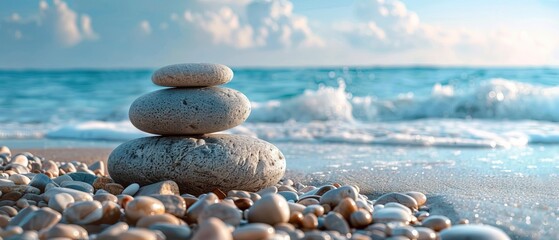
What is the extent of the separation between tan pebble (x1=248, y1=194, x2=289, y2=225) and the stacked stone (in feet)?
3.47

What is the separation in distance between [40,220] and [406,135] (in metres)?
5.86

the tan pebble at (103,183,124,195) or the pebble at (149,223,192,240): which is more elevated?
the pebble at (149,223,192,240)

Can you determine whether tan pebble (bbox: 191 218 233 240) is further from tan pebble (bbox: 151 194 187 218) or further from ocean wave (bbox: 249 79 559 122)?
ocean wave (bbox: 249 79 559 122)

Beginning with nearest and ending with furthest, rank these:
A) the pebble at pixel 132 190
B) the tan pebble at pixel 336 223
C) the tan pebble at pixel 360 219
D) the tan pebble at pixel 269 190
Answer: the tan pebble at pixel 336 223 < the tan pebble at pixel 360 219 < the pebble at pixel 132 190 < the tan pebble at pixel 269 190

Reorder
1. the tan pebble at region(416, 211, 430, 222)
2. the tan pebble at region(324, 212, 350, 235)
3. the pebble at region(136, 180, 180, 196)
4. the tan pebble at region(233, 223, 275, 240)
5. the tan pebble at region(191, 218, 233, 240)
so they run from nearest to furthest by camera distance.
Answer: the tan pebble at region(191, 218, 233, 240) < the tan pebble at region(233, 223, 275, 240) < the tan pebble at region(324, 212, 350, 235) < the tan pebble at region(416, 211, 430, 222) < the pebble at region(136, 180, 180, 196)

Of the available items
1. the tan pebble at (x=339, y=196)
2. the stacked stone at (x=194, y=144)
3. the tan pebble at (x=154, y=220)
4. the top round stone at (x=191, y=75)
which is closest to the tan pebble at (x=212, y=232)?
the tan pebble at (x=154, y=220)

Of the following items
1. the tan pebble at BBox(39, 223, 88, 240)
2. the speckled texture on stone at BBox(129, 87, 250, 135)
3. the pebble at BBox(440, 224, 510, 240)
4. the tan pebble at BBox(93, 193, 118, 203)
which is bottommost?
the tan pebble at BBox(93, 193, 118, 203)

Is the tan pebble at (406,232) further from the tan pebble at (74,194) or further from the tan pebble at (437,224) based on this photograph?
the tan pebble at (74,194)

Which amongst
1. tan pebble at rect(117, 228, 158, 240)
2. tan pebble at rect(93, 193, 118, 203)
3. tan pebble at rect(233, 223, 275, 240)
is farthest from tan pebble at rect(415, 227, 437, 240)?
tan pebble at rect(93, 193, 118, 203)

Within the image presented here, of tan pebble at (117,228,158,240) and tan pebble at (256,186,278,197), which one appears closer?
tan pebble at (117,228,158,240)

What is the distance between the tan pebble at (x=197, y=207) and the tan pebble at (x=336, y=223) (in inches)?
21.7

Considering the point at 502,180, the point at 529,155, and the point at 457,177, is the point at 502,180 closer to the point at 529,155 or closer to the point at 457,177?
the point at 457,177

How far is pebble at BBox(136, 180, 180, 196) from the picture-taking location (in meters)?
3.29

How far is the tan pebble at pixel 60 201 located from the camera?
9.50 ft
